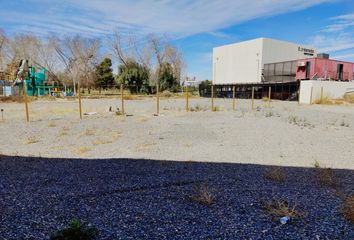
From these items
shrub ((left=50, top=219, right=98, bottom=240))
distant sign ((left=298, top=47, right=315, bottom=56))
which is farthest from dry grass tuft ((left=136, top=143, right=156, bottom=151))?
distant sign ((left=298, top=47, right=315, bottom=56))

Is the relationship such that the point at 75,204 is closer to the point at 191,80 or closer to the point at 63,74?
the point at 63,74

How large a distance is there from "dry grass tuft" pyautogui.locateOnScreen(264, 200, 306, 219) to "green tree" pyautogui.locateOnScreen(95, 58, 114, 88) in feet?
151

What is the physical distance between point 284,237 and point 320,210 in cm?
87

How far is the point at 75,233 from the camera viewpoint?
232 cm

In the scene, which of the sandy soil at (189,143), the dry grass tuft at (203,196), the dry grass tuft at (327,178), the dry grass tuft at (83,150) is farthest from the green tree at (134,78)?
the dry grass tuft at (203,196)

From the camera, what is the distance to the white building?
35062 millimetres

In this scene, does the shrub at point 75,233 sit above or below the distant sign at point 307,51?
below

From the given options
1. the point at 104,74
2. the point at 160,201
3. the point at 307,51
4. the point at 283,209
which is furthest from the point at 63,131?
the point at 307,51

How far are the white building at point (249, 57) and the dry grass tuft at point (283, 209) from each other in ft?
112

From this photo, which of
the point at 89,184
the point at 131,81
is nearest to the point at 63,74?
the point at 131,81

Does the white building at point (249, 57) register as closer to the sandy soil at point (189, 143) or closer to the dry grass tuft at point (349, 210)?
the sandy soil at point (189, 143)

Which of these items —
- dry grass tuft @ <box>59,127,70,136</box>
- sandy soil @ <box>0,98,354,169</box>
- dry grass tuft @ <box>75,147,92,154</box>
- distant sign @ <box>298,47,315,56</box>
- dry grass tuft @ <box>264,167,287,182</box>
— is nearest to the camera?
dry grass tuft @ <box>264,167,287,182</box>

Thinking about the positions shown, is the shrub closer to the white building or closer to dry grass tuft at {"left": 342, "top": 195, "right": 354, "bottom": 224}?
dry grass tuft at {"left": 342, "top": 195, "right": 354, "bottom": 224}

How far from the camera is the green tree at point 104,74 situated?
153 feet
